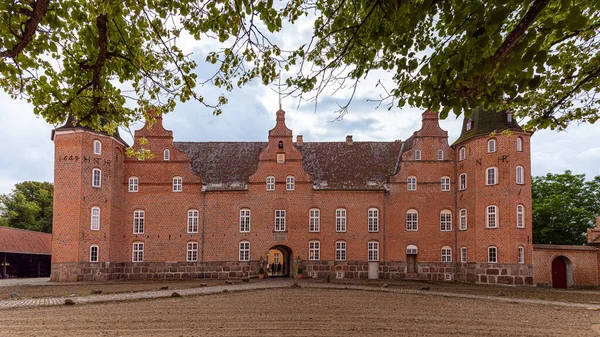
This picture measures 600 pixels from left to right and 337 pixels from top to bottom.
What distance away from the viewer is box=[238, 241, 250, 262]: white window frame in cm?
2992

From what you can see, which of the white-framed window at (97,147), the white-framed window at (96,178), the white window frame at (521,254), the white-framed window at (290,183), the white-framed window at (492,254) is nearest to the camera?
the white window frame at (521,254)

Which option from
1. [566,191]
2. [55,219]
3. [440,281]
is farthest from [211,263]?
[566,191]

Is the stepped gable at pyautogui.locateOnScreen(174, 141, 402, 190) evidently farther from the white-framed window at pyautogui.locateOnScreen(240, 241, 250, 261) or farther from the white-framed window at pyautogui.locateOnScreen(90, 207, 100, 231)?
the white-framed window at pyautogui.locateOnScreen(90, 207, 100, 231)

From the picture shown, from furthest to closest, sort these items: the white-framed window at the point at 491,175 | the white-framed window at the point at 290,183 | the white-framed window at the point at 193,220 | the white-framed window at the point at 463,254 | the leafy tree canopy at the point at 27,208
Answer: the leafy tree canopy at the point at 27,208 → the white-framed window at the point at 290,183 → the white-framed window at the point at 193,220 → the white-framed window at the point at 463,254 → the white-framed window at the point at 491,175

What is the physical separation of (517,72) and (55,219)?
29114mm

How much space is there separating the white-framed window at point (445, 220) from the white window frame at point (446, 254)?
134 centimetres

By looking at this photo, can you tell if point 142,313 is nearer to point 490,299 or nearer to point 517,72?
point 517,72

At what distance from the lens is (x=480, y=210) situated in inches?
1085

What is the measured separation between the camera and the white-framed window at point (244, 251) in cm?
2992

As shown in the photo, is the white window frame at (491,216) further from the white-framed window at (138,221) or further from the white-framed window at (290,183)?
the white-framed window at (138,221)

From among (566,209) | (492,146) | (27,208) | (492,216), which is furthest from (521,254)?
(27,208)

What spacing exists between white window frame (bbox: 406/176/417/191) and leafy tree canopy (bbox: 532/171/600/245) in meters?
13.5

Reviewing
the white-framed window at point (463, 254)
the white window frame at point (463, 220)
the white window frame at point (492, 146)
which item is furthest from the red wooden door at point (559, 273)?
the white window frame at point (492, 146)

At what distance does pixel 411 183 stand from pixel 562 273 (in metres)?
11.4
